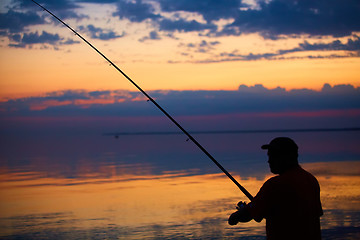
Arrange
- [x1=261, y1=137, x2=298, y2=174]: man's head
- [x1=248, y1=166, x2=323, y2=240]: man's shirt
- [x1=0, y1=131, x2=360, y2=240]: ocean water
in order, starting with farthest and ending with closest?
[x1=0, y1=131, x2=360, y2=240]: ocean water → [x1=261, y1=137, x2=298, y2=174]: man's head → [x1=248, y1=166, x2=323, y2=240]: man's shirt

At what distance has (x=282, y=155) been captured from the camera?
3.04 meters

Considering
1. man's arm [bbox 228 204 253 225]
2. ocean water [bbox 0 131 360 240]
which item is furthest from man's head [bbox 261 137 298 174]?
ocean water [bbox 0 131 360 240]

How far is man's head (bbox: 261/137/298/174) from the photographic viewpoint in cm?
303

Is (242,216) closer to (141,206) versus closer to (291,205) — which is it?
(291,205)

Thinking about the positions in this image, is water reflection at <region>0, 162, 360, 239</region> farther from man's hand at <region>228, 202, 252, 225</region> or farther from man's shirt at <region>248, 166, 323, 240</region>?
man's shirt at <region>248, 166, 323, 240</region>

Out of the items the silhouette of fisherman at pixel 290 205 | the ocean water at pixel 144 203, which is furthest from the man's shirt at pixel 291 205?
the ocean water at pixel 144 203

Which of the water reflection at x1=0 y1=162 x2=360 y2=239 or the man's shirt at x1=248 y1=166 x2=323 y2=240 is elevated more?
the man's shirt at x1=248 y1=166 x2=323 y2=240

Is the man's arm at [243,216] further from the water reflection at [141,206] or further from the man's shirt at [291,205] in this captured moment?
the water reflection at [141,206]

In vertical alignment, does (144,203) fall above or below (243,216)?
below

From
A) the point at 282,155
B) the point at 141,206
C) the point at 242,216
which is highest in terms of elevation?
the point at 282,155

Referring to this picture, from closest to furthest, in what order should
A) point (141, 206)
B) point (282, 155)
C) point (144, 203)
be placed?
point (282, 155) < point (141, 206) < point (144, 203)

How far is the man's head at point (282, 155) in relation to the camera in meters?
3.03

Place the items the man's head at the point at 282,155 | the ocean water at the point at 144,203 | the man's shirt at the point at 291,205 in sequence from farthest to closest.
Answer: the ocean water at the point at 144,203, the man's head at the point at 282,155, the man's shirt at the point at 291,205

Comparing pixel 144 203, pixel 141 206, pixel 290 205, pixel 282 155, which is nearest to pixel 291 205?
pixel 290 205
